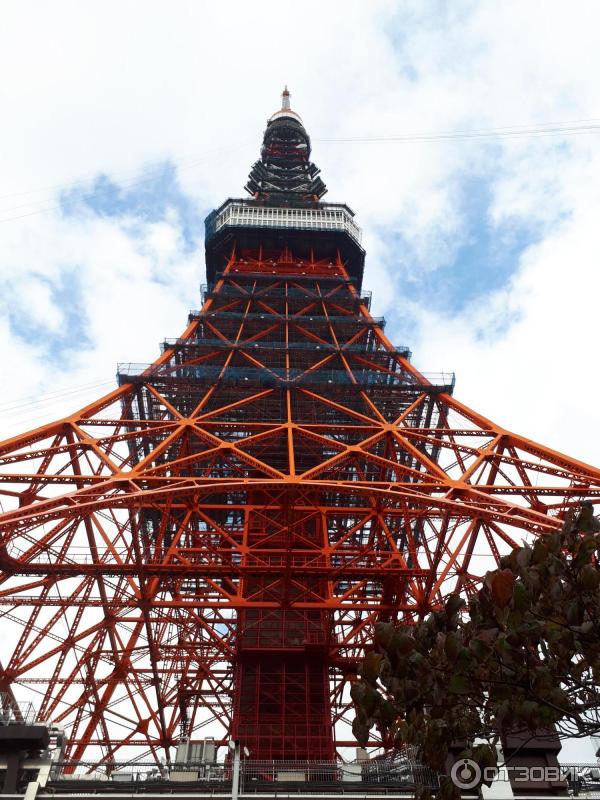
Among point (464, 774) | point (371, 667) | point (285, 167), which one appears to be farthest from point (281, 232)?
point (371, 667)

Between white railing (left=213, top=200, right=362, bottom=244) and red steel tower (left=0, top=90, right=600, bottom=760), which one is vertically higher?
white railing (left=213, top=200, right=362, bottom=244)

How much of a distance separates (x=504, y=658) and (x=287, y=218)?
37728 millimetres

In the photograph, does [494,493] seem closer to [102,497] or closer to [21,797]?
[102,497]

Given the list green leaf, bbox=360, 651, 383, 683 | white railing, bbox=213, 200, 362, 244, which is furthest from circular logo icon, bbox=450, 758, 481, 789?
white railing, bbox=213, 200, 362, 244

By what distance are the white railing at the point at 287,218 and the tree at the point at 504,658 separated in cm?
3636

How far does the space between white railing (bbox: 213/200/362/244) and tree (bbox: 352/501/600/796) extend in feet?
119

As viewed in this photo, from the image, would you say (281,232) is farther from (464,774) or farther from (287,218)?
(464,774)

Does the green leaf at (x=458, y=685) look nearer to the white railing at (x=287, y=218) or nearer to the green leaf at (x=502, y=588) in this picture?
the green leaf at (x=502, y=588)

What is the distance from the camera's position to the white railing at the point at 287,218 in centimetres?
4147

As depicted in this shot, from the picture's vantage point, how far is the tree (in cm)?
625

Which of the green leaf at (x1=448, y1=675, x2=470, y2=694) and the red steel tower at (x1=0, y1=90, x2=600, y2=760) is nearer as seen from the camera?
the green leaf at (x1=448, y1=675, x2=470, y2=694)

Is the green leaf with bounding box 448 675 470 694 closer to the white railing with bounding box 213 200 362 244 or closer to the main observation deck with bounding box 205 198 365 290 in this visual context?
the main observation deck with bounding box 205 198 365 290

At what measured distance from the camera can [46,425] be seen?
20.5 meters

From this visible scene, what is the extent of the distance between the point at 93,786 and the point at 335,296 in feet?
82.5
